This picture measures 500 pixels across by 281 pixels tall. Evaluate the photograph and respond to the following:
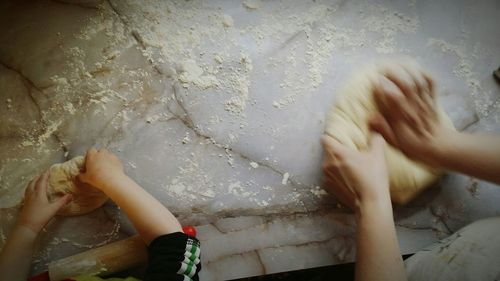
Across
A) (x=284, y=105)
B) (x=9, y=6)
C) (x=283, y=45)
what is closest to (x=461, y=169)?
(x=284, y=105)

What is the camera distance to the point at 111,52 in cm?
120

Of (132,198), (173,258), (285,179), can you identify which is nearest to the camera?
(173,258)

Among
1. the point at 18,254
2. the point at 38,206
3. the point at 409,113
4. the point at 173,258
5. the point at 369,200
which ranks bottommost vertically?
the point at 18,254

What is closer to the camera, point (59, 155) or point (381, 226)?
point (381, 226)

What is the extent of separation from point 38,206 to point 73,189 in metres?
0.10

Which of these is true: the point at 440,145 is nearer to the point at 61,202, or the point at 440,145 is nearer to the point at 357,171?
the point at 357,171

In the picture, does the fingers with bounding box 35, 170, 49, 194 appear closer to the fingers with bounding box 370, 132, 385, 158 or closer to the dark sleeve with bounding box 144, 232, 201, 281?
the dark sleeve with bounding box 144, 232, 201, 281

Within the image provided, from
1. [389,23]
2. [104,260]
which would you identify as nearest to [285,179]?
[104,260]

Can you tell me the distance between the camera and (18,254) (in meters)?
0.97

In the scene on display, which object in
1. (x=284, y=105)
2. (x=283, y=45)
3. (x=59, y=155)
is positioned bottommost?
(x=59, y=155)

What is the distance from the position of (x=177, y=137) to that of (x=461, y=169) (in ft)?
2.72

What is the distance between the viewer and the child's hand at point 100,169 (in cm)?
101

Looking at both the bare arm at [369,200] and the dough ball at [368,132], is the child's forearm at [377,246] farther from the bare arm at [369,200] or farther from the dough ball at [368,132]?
the dough ball at [368,132]

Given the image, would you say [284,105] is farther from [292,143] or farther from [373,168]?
[373,168]
